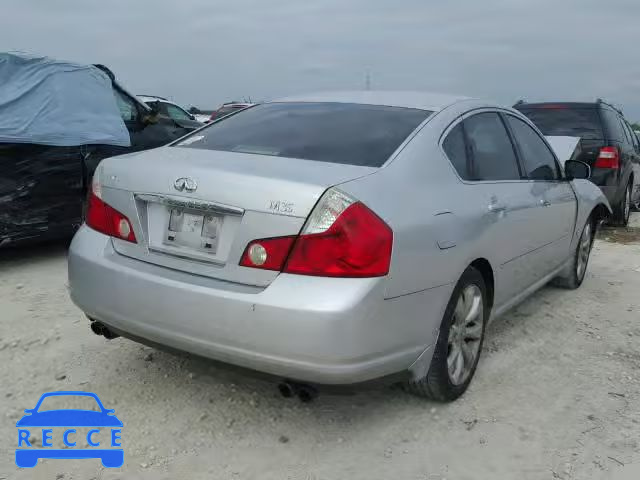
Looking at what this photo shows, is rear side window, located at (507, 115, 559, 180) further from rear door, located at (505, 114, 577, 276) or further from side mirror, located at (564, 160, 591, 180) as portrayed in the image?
side mirror, located at (564, 160, 591, 180)

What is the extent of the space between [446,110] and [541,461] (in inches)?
69.2

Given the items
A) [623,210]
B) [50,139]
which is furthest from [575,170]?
[623,210]

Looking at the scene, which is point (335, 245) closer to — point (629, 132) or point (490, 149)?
point (490, 149)

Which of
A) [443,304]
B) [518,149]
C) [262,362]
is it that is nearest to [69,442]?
[262,362]

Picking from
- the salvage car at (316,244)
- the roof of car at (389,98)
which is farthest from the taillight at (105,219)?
the roof of car at (389,98)

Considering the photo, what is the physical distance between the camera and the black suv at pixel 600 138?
812 cm

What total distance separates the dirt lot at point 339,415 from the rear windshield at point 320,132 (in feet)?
3.46

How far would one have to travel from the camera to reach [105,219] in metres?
2.95

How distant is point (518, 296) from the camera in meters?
3.97

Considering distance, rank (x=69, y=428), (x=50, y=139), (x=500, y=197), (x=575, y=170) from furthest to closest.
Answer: (x=50, y=139) < (x=575, y=170) < (x=500, y=197) < (x=69, y=428)

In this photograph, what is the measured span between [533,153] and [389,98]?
3.97 feet

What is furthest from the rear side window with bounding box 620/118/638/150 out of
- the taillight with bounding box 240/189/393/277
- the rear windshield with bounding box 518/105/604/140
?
the taillight with bounding box 240/189/393/277

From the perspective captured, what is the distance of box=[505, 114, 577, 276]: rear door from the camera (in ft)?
13.3

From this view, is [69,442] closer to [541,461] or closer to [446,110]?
[541,461]
